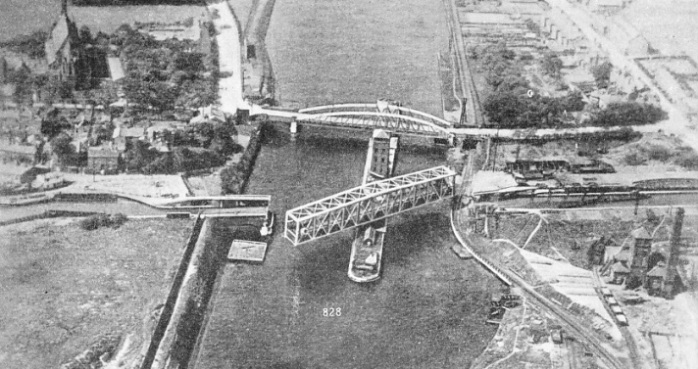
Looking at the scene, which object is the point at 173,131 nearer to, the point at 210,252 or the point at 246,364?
the point at 210,252

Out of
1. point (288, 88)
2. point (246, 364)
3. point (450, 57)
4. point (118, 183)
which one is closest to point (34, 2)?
point (288, 88)

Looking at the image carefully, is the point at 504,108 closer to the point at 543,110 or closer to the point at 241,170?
the point at 543,110

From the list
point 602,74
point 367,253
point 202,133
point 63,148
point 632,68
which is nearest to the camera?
point 367,253

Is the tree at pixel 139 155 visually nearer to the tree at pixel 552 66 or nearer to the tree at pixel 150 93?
the tree at pixel 150 93

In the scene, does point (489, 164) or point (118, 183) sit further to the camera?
point (489, 164)

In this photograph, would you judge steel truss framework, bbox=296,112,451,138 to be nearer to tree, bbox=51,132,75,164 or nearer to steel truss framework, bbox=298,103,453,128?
steel truss framework, bbox=298,103,453,128

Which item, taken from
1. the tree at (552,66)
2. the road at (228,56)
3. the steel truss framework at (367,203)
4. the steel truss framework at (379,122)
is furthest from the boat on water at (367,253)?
the tree at (552,66)

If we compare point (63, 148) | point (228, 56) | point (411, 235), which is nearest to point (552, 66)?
point (228, 56)
